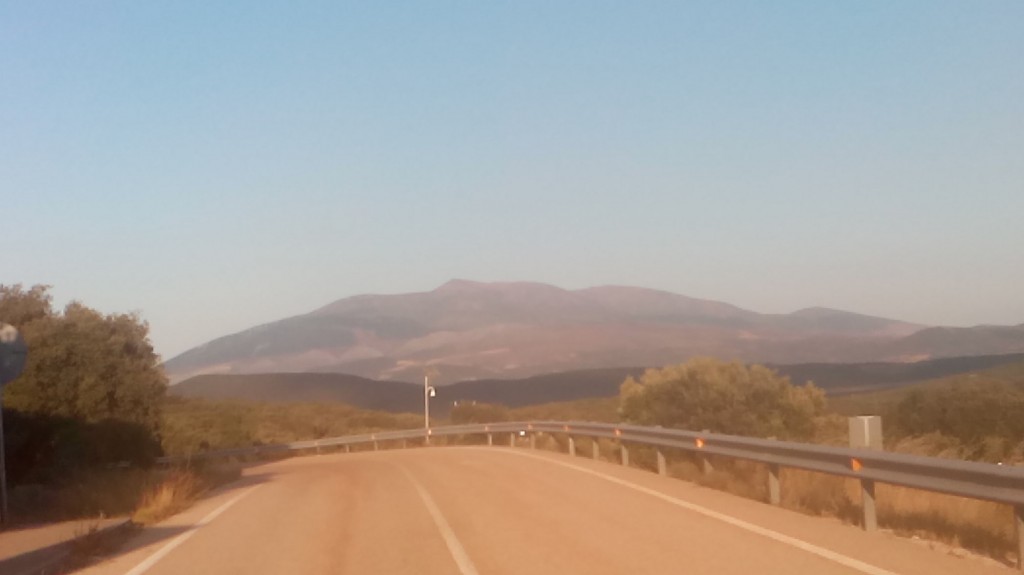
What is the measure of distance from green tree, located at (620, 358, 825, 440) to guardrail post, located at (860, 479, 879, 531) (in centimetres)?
1453

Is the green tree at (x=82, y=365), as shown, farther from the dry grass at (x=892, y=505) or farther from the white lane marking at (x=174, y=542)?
the dry grass at (x=892, y=505)

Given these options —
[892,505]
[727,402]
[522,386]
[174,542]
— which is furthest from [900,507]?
[522,386]

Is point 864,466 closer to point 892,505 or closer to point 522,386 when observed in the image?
point 892,505

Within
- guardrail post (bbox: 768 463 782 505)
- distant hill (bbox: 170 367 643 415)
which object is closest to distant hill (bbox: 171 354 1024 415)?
distant hill (bbox: 170 367 643 415)

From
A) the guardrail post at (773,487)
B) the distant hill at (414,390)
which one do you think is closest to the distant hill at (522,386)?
the distant hill at (414,390)

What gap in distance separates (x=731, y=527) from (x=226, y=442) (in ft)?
154

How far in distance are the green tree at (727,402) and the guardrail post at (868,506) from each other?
14527mm

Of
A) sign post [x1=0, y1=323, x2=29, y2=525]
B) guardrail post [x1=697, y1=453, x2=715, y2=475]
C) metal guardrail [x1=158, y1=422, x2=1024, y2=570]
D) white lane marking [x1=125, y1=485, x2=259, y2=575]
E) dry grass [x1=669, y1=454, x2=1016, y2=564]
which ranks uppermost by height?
sign post [x1=0, y1=323, x2=29, y2=525]

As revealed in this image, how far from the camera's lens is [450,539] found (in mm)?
13773

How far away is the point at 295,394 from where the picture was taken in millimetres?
104812

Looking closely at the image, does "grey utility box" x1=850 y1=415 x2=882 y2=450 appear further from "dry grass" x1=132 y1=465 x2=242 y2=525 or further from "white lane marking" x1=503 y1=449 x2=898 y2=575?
"dry grass" x1=132 y1=465 x2=242 y2=525

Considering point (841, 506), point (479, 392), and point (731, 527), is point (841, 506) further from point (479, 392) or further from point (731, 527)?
point (479, 392)

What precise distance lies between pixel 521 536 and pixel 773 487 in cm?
446

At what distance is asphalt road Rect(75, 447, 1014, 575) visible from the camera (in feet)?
37.5
